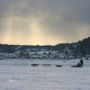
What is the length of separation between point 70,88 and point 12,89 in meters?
7.02

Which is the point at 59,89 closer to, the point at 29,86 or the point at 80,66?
the point at 29,86

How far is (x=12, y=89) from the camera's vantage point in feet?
179

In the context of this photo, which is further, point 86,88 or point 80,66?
point 80,66

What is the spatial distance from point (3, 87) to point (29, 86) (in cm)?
367

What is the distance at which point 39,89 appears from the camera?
55188 millimetres

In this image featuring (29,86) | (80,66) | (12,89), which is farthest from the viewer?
(80,66)

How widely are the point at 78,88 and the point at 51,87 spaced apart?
3.33 meters

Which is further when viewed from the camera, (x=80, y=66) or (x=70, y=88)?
(x=80, y=66)

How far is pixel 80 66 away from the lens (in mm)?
124750

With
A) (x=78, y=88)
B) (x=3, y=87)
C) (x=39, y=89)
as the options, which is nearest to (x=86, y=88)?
(x=78, y=88)

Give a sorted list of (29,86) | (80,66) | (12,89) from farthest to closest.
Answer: (80,66) < (29,86) < (12,89)

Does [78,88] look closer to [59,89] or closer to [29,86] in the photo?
[59,89]

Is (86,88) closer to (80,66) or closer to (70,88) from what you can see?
(70,88)

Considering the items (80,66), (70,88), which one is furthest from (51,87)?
(80,66)
